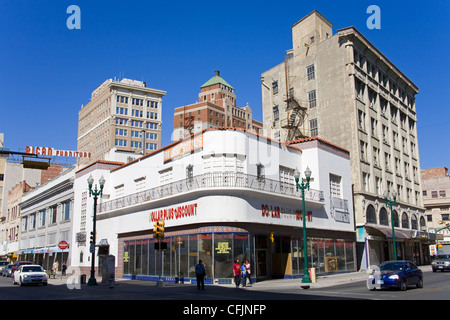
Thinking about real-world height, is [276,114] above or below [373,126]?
above

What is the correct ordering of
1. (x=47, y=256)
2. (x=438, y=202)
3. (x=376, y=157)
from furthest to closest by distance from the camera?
(x=438, y=202) < (x=47, y=256) < (x=376, y=157)

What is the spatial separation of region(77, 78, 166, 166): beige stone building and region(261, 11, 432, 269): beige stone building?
62.9m

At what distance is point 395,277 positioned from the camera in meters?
19.6

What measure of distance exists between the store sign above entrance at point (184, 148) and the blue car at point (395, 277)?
1482 cm

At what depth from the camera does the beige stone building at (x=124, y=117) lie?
11294 cm

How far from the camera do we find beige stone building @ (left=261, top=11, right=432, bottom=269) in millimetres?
44469

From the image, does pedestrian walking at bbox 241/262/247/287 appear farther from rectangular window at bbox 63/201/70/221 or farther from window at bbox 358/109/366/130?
rectangular window at bbox 63/201/70/221

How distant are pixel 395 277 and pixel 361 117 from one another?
97.9 feet

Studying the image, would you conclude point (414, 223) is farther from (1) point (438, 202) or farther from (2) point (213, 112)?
(2) point (213, 112)

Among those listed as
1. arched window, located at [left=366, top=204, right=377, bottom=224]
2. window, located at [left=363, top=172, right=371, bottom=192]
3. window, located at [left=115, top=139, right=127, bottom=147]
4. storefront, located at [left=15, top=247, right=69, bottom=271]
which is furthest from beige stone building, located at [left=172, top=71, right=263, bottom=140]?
arched window, located at [left=366, top=204, right=377, bottom=224]

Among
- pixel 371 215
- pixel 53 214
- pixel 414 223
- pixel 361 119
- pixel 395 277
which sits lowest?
pixel 395 277

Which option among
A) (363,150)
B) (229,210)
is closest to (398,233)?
(363,150)
